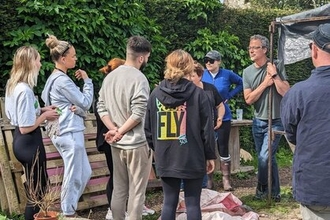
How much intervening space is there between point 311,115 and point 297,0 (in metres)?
16.9

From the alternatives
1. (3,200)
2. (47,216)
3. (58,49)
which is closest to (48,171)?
(3,200)

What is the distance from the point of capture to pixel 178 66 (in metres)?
4.12

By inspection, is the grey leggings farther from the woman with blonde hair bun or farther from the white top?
the white top

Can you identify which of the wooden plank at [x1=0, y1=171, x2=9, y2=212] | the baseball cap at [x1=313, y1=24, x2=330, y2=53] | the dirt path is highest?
the baseball cap at [x1=313, y1=24, x2=330, y2=53]

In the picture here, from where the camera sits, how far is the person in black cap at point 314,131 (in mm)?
2883

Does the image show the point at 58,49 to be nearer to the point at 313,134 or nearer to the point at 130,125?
the point at 130,125

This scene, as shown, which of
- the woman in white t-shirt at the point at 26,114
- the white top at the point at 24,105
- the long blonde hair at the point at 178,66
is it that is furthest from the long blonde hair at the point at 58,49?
the long blonde hair at the point at 178,66

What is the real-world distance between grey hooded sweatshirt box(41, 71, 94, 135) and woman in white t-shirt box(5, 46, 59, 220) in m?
0.34

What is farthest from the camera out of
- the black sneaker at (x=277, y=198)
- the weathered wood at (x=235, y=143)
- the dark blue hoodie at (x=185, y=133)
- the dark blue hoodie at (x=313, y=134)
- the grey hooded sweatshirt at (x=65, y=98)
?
the weathered wood at (x=235, y=143)

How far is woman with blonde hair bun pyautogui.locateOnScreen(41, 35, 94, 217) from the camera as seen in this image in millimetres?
4812

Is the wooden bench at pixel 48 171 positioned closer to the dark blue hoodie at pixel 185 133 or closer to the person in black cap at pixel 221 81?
the person in black cap at pixel 221 81

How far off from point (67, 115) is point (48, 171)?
3.00ft

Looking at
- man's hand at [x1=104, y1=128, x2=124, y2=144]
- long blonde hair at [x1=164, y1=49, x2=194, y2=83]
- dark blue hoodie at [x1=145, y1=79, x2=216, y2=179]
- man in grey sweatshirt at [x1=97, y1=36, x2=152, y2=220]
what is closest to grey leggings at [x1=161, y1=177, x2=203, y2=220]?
dark blue hoodie at [x1=145, y1=79, x2=216, y2=179]

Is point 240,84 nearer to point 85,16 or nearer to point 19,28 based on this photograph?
point 85,16
